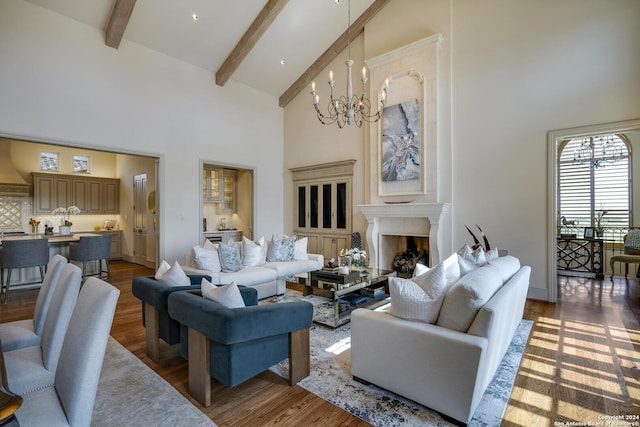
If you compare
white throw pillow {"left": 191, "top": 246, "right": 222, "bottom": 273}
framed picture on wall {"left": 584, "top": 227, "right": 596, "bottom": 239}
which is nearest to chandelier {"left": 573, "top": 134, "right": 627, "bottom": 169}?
framed picture on wall {"left": 584, "top": 227, "right": 596, "bottom": 239}

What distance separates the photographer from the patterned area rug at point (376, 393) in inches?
75.2

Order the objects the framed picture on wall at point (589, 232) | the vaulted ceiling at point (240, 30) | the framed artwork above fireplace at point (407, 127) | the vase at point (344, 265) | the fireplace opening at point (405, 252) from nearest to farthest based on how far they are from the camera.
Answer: the vase at point (344, 265) < the vaulted ceiling at point (240, 30) < the framed artwork above fireplace at point (407, 127) < the fireplace opening at point (405, 252) < the framed picture on wall at point (589, 232)

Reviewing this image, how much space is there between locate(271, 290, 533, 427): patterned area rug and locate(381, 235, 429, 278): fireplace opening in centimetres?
282

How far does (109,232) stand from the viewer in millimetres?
8250

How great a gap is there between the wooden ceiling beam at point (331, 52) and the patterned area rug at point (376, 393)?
240 inches

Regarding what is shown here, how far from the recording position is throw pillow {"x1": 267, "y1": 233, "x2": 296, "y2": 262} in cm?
507

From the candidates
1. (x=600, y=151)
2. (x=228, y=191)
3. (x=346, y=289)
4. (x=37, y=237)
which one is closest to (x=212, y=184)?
(x=228, y=191)

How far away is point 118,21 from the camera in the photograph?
14.9 feet

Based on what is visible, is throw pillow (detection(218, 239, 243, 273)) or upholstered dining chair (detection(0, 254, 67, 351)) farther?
throw pillow (detection(218, 239, 243, 273))

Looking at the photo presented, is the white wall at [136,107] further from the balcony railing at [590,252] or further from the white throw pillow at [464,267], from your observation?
the balcony railing at [590,252]

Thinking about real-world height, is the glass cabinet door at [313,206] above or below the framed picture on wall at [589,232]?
above

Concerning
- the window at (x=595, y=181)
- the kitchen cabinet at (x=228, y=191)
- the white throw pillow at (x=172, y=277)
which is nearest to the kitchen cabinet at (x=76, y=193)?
the kitchen cabinet at (x=228, y=191)

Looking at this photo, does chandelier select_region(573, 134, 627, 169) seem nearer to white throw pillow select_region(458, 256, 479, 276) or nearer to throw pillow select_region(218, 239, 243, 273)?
white throw pillow select_region(458, 256, 479, 276)

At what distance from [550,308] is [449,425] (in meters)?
3.23
